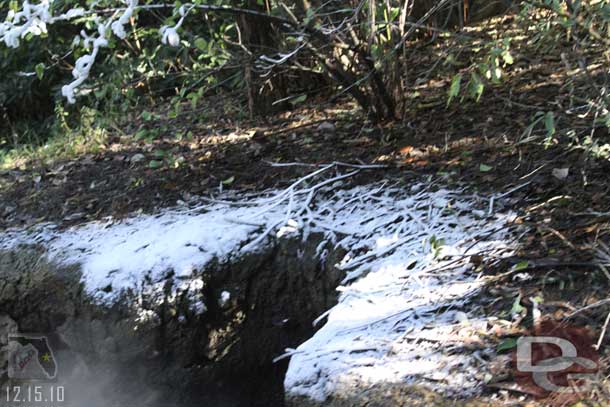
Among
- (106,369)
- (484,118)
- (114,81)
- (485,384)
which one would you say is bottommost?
(106,369)

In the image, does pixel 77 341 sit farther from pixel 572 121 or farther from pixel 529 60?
pixel 529 60

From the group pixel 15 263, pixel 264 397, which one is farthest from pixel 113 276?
pixel 264 397

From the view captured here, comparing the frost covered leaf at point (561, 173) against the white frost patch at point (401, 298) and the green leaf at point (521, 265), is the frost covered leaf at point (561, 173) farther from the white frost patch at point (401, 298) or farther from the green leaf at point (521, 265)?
the green leaf at point (521, 265)

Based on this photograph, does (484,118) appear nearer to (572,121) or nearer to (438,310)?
(572,121)

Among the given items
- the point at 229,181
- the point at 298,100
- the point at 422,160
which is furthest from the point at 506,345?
the point at 298,100

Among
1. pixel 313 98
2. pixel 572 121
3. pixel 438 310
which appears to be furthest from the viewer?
pixel 313 98

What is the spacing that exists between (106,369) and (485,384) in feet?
8.03

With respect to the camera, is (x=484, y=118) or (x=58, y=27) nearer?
(x=484, y=118)

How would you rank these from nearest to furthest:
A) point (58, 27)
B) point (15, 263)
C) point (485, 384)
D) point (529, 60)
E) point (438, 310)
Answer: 1. point (485, 384)
2. point (438, 310)
3. point (15, 263)
4. point (529, 60)
5. point (58, 27)

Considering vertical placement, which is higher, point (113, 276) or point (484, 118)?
point (484, 118)

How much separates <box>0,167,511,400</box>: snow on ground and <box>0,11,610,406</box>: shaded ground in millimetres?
194

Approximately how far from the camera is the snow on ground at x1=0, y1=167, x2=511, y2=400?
2645 millimetres

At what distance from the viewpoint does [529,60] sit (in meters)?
4.85

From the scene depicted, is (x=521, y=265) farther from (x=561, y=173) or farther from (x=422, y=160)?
(x=422, y=160)
